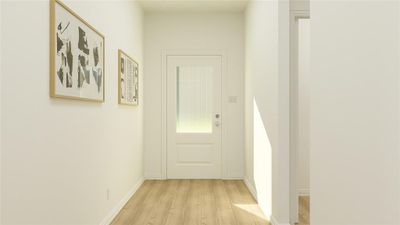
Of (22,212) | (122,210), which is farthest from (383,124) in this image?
(122,210)

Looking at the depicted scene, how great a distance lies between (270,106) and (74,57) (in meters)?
1.86

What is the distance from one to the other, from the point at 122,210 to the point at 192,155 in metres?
1.95

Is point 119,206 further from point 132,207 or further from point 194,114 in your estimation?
point 194,114

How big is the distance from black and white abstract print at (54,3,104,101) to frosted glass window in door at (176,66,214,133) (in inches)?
94.1

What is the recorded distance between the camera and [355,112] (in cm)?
146

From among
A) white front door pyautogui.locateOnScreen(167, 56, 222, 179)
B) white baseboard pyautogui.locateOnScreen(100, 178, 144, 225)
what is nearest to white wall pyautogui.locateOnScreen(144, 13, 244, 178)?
white front door pyautogui.locateOnScreen(167, 56, 222, 179)

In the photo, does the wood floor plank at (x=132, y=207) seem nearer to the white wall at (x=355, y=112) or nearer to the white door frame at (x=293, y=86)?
the white door frame at (x=293, y=86)

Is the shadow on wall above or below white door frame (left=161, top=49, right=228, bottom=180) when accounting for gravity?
below

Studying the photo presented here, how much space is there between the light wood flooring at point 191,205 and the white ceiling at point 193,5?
2742 mm

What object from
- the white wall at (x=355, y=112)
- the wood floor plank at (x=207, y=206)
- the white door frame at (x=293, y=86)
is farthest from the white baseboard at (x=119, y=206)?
the white wall at (x=355, y=112)

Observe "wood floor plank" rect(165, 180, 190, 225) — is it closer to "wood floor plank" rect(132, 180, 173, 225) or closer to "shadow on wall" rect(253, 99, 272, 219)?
"wood floor plank" rect(132, 180, 173, 225)

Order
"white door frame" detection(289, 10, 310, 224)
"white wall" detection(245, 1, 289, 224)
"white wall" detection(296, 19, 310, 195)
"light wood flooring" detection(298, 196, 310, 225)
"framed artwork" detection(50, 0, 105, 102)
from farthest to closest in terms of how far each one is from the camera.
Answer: "white wall" detection(296, 19, 310, 195) < "light wood flooring" detection(298, 196, 310, 225) < "white door frame" detection(289, 10, 310, 224) < "white wall" detection(245, 1, 289, 224) < "framed artwork" detection(50, 0, 105, 102)

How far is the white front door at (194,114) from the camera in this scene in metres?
5.34

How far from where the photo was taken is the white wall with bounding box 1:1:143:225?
1586 millimetres
